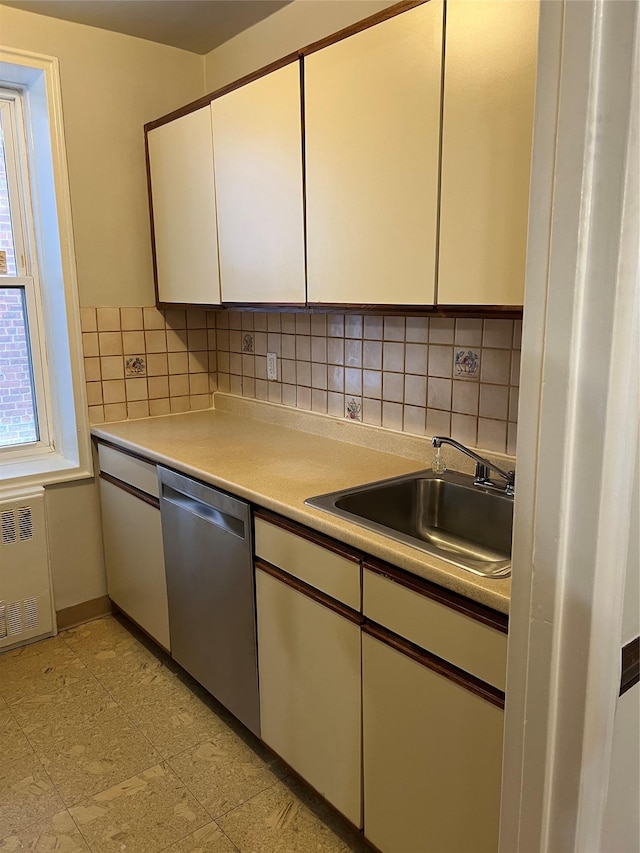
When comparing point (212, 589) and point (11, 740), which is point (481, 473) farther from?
point (11, 740)

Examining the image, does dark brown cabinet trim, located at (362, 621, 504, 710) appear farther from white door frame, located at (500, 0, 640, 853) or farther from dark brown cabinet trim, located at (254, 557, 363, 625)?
white door frame, located at (500, 0, 640, 853)

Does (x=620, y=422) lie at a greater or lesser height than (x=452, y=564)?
greater

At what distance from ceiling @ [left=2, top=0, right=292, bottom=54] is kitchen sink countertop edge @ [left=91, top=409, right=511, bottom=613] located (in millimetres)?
1599

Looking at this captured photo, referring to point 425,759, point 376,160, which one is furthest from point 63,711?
point 376,160

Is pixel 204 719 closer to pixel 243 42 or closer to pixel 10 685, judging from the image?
pixel 10 685

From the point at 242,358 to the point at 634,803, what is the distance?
231 cm

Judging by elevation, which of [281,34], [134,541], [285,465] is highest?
[281,34]

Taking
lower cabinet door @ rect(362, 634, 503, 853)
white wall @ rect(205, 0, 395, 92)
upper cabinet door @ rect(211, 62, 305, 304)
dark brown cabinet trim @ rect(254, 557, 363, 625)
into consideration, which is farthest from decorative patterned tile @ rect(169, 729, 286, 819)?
white wall @ rect(205, 0, 395, 92)

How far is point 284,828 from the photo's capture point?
5.82 ft

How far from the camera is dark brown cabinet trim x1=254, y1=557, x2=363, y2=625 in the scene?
156cm

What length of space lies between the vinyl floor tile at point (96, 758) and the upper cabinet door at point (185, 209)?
1582 mm

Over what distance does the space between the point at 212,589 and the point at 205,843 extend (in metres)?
0.70

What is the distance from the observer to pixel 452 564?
1312 mm

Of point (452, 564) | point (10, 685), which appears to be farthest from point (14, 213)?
point (452, 564)
